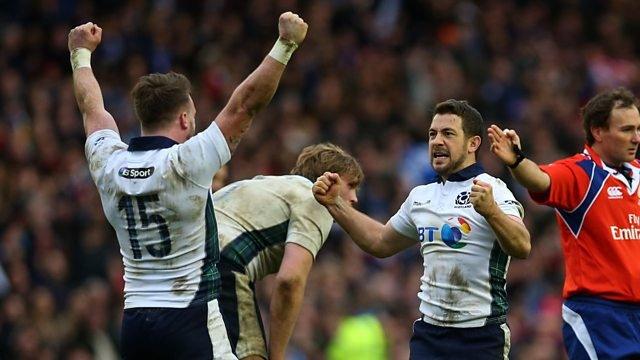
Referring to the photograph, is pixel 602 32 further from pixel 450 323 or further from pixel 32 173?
pixel 450 323

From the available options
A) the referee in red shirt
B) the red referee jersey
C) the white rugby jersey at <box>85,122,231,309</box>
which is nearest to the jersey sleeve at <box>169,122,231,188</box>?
the white rugby jersey at <box>85,122,231,309</box>

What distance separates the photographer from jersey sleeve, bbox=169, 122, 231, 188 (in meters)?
7.02

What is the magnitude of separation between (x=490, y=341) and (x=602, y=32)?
1293 centimetres

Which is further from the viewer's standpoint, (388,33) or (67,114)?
(388,33)

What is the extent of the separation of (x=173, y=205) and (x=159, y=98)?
1.84 feet

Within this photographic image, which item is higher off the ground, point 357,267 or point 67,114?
point 67,114

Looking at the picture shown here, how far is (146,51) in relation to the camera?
19891 mm

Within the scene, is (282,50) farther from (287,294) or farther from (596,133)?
(596,133)

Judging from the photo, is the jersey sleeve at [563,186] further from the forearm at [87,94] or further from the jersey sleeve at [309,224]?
the forearm at [87,94]

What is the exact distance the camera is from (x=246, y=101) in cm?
709

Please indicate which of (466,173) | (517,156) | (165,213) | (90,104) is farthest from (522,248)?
(90,104)

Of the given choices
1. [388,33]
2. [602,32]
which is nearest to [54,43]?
[388,33]

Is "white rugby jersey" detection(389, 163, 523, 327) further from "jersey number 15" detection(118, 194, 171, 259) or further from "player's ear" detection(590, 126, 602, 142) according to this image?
"jersey number 15" detection(118, 194, 171, 259)

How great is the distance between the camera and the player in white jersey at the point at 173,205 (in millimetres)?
7082
